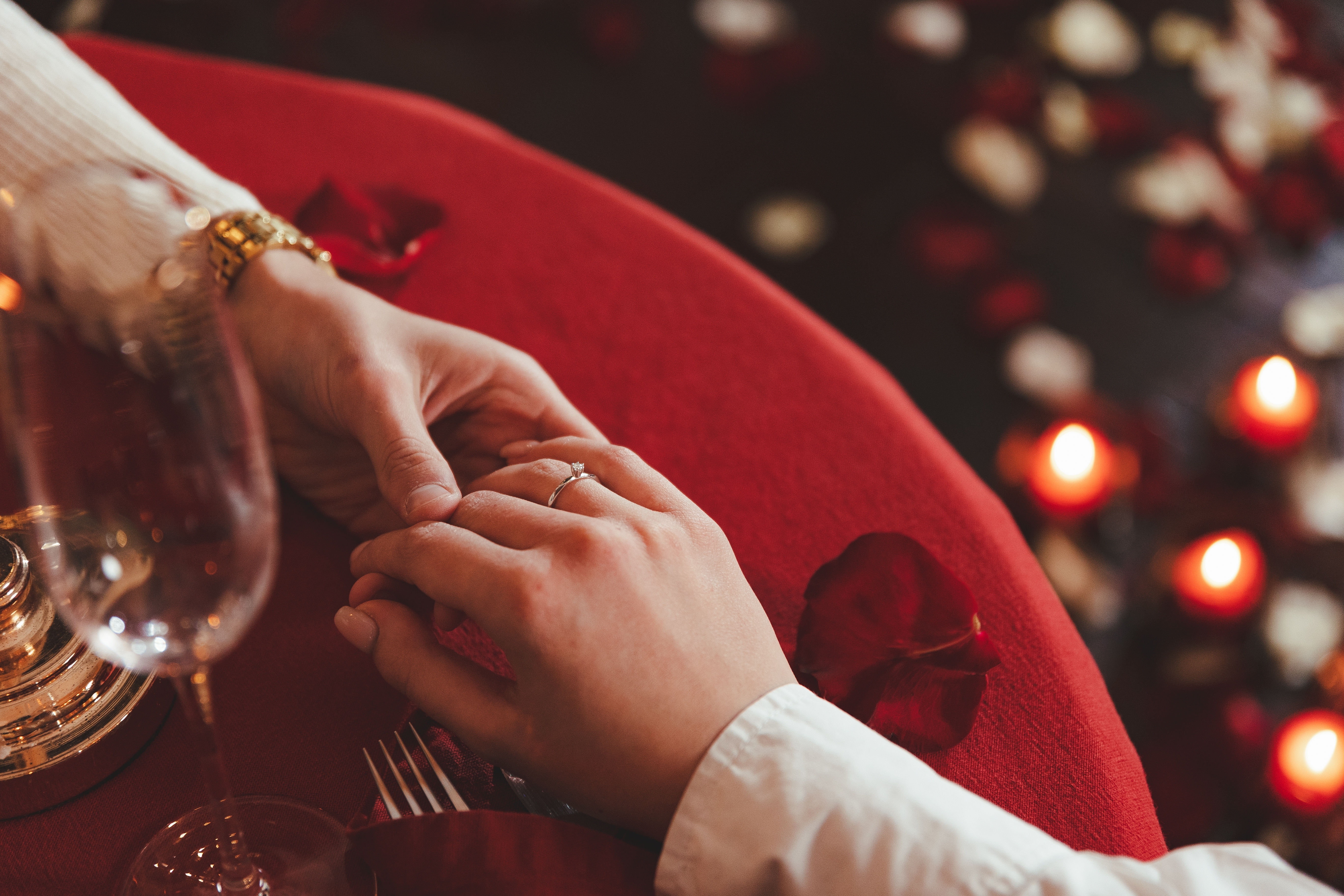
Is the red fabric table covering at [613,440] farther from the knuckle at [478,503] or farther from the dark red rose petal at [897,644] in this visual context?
the knuckle at [478,503]

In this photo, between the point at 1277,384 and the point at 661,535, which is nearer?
the point at 661,535

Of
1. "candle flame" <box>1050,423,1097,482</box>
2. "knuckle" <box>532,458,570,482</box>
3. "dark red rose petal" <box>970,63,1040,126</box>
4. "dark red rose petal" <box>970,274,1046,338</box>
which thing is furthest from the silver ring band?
"dark red rose petal" <box>970,63,1040,126</box>

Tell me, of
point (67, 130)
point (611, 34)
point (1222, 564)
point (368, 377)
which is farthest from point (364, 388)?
point (611, 34)

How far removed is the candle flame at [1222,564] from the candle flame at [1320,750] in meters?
0.22

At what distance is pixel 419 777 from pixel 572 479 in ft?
0.66

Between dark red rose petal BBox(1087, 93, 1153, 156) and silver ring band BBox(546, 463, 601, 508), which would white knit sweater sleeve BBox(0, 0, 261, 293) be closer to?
silver ring band BBox(546, 463, 601, 508)

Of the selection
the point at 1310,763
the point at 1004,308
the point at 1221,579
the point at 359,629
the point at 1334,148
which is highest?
the point at 1334,148

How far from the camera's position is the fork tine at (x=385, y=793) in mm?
527

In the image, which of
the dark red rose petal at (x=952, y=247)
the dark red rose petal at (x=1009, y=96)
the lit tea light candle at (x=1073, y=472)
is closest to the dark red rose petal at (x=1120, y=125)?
the dark red rose petal at (x=1009, y=96)

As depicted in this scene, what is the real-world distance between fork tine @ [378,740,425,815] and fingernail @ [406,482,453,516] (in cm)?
14

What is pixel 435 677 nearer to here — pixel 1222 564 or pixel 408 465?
pixel 408 465

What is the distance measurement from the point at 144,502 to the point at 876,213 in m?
1.56

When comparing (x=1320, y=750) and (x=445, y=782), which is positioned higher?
(x=445, y=782)

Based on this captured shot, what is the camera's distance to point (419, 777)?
0.56 meters
